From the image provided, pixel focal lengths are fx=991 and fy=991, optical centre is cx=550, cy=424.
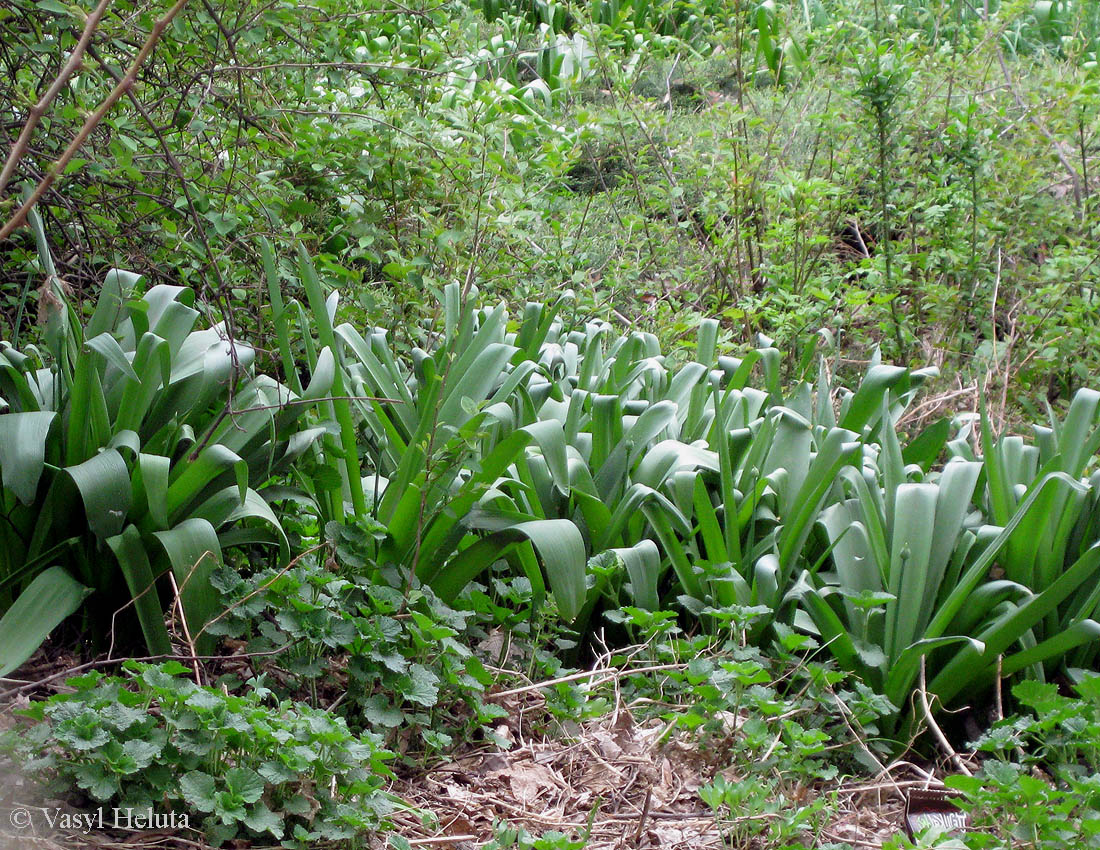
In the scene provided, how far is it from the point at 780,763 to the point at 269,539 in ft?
3.68

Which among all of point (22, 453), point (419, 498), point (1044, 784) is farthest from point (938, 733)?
point (22, 453)

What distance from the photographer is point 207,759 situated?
1532 millimetres

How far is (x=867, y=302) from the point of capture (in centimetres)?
407

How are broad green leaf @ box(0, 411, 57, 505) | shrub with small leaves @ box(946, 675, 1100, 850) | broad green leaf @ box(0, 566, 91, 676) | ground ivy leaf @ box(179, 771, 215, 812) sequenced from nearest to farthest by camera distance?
1. ground ivy leaf @ box(179, 771, 215, 812)
2. shrub with small leaves @ box(946, 675, 1100, 850)
3. broad green leaf @ box(0, 566, 91, 676)
4. broad green leaf @ box(0, 411, 57, 505)

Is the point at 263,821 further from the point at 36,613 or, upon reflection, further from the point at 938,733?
the point at 938,733

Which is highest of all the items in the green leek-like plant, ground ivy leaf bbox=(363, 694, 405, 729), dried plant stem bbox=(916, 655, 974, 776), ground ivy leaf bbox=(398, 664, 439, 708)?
the green leek-like plant

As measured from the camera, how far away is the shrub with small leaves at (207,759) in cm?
144

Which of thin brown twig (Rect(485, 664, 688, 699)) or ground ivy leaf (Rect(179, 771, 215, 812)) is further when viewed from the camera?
thin brown twig (Rect(485, 664, 688, 699))

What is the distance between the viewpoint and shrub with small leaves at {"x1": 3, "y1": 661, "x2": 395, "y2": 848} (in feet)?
4.72

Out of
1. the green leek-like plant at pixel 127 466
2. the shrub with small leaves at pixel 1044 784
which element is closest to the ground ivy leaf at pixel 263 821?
the green leek-like plant at pixel 127 466

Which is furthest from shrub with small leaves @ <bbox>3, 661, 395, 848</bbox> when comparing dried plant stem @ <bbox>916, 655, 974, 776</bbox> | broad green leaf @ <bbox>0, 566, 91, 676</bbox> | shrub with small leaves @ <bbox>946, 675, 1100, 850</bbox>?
dried plant stem @ <bbox>916, 655, 974, 776</bbox>

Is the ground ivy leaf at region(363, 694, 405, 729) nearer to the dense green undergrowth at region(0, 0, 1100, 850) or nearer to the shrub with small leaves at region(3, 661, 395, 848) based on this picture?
the dense green undergrowth at region(0, 0, 1100, 850)

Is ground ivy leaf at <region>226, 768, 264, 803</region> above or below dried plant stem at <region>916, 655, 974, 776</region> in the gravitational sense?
above

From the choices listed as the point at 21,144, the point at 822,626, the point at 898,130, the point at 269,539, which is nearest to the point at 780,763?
the point at 822,626
